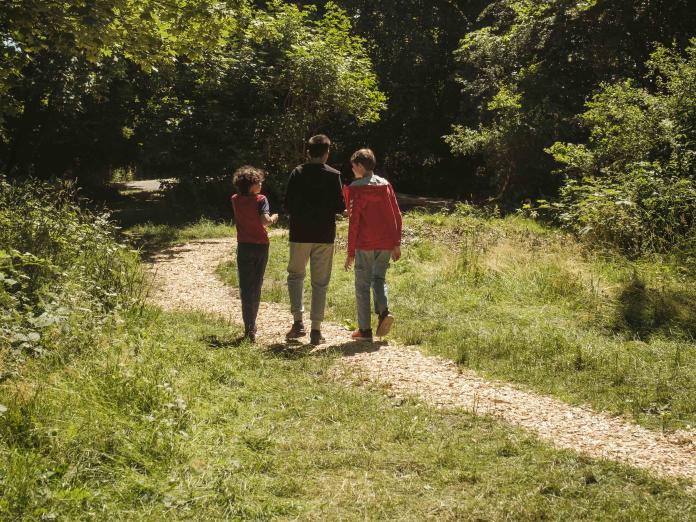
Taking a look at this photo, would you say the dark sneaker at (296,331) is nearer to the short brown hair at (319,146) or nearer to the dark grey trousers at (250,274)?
the dark grey trousers at (250,274)

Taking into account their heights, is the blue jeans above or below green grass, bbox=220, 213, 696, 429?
above

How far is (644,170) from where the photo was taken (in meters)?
11.3

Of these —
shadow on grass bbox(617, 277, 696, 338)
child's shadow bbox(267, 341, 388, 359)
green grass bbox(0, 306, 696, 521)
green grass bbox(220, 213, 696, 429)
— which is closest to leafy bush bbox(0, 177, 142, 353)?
green grass bbox(0, 306, 696, 521)

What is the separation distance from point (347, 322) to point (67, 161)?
18.4 metres

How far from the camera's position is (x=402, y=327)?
25.7 feet

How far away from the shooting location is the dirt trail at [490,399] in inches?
178

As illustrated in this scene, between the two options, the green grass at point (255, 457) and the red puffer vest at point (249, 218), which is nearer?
the green grass at point (255, 457)

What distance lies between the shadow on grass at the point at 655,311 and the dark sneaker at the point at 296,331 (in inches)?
137

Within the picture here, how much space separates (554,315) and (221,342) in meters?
3.96

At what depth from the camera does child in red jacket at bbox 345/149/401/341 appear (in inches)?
275

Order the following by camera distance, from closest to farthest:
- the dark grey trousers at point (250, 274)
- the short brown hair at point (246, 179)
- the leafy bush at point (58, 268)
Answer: the leafy bush at point (58, 268) → the short brown hair at point (246, 179) → the dark grey trousers at point (250, 274)

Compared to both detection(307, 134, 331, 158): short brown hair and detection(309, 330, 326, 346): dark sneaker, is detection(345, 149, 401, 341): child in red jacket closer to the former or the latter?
detection(307, 134, 331, 158): short brown hair

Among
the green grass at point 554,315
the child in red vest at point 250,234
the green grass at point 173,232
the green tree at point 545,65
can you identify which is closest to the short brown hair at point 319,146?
the child in red vest at point 250,234

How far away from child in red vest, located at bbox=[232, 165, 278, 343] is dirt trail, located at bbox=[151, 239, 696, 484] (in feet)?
1.53
